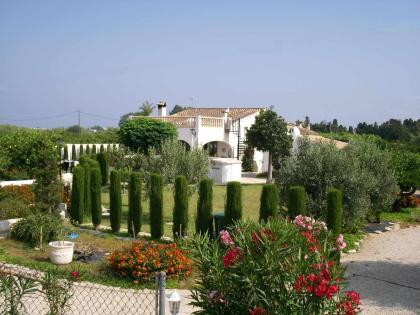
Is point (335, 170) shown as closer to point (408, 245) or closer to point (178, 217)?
point (408, 245)

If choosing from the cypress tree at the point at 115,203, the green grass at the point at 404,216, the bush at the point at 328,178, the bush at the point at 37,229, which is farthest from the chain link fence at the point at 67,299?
the green grass at the point at 404,216

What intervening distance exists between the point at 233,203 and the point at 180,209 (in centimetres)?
167

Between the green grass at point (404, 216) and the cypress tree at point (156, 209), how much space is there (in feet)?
34.1

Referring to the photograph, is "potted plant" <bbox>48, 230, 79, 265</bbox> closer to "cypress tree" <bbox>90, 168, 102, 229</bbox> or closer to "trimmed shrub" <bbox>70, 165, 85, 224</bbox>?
"cypress tree" <bbox>90, 168, 102, 229</bbox>

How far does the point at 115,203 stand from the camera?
14.7 metres

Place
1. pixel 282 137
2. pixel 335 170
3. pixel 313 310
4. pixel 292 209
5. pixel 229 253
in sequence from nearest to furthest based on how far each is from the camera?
1. pixel 313 310
2. pixel 229 253
3. pixel 292 209
4. pixel 335 170
5. pixel 282 137

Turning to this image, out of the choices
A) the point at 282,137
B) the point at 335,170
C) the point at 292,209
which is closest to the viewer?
the point at 292,209

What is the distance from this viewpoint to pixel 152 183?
45.2 ft

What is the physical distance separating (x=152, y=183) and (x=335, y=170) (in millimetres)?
5921

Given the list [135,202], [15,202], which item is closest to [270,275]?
[135,202]

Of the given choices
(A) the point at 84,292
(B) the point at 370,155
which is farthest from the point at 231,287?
(B) the point at 370,155

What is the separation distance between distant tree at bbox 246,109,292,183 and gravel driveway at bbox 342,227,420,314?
13.7m

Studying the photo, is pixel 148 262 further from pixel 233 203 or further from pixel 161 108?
pixel 161 108

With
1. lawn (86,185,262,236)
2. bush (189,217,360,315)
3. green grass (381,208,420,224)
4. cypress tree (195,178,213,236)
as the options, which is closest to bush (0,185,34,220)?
lawn (86,185,262,236)
